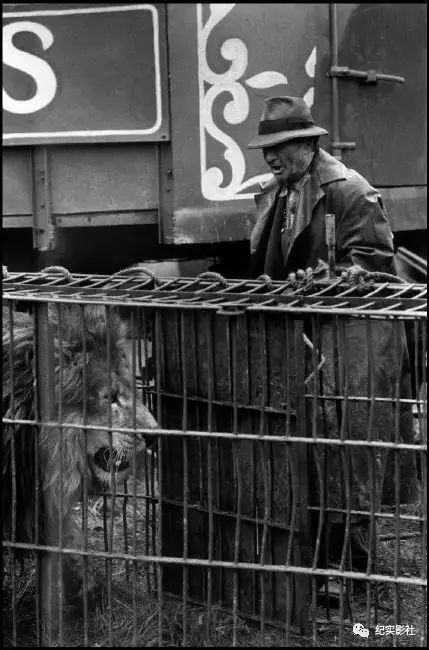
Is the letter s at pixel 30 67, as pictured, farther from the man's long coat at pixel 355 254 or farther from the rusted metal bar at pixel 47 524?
the rusted metal bar at pixel 47 524

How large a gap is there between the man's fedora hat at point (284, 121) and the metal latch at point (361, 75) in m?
1.80

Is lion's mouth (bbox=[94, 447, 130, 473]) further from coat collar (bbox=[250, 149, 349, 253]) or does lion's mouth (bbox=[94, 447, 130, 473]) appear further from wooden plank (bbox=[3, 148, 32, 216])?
wooden plank (bbox=[3, 148, 32, 216])

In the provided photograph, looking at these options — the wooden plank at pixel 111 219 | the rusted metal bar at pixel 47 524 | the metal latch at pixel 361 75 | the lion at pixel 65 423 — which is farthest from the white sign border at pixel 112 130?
the rusted metal bar at pixel 47 524

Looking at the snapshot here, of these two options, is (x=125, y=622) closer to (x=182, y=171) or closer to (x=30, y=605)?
(x=30, y=605)

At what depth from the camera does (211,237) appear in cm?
694

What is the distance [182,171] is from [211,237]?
42 cm

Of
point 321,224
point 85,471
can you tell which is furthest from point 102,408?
point 321,224

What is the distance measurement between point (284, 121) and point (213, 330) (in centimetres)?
155

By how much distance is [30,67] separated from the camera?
6.65 m

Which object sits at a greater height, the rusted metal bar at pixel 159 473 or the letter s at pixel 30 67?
the letter s at pixel 30 67

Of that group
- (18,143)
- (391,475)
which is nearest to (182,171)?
(18,143)

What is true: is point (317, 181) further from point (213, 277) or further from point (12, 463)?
point (12, 463)

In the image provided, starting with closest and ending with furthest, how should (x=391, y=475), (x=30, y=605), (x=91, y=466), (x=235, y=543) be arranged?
(x=235, y=543), (x=91, y=466), (x=30, y=605), (x=391, y=475)

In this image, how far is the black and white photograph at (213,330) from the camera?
384 centimetres
